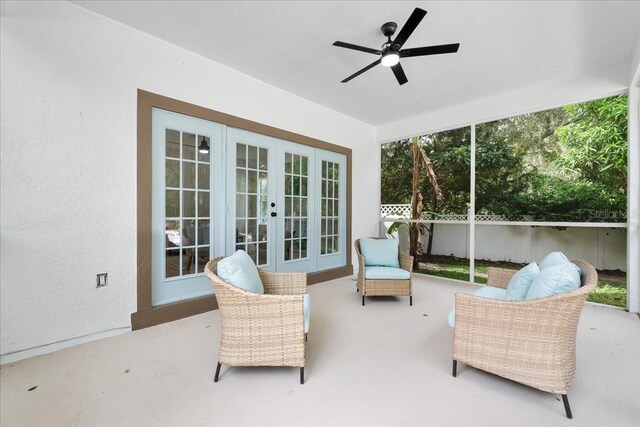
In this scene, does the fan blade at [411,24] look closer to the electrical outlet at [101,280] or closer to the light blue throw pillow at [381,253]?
the light blue throw pillow at [381,253]

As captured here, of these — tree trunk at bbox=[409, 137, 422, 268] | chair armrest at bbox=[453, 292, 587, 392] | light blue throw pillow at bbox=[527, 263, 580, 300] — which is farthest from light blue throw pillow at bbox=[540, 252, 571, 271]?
tree trunk at bbox=[409, 137, 422, 268]

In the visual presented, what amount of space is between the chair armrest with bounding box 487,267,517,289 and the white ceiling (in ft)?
7.95

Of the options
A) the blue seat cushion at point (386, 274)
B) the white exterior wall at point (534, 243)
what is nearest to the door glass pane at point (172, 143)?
the blue seat cushion at point (386, 274)

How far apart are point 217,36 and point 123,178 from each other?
174 centimetres

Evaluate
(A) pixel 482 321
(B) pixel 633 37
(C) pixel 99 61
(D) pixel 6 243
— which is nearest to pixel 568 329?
(A) pixel 482 321

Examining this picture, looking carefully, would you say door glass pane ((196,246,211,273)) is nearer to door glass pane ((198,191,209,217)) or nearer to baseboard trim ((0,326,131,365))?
door glass pane ((198,191,209,217))

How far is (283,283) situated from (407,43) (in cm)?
283

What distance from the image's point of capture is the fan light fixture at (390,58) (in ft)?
8.20

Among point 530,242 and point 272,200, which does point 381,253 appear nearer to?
point 272,200

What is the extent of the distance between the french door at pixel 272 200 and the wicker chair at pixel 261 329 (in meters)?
1.75

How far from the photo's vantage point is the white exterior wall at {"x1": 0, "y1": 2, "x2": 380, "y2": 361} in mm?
2127

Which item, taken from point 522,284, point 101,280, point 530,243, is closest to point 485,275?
point 530,243

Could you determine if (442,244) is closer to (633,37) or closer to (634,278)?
(634,278)

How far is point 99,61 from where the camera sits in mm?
2535
